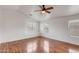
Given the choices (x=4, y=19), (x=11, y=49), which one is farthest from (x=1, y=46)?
(x=4, y=19)

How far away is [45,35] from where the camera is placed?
1.29m

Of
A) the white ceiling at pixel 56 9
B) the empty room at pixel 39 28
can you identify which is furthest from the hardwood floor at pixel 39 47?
the white ceiling at pixel 56 9

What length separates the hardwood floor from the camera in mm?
1217

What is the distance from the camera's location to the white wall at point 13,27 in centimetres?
119

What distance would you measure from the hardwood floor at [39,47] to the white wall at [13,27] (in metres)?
0.08

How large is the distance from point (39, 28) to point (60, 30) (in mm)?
284

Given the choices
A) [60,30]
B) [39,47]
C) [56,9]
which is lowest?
[39,47]

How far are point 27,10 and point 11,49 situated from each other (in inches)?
21.3

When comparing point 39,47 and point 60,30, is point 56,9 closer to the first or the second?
point 60,30

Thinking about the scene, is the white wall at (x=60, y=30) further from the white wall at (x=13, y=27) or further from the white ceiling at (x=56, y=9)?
the white wall at (x=13, y=27)

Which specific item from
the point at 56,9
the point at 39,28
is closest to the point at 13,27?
the point at 39,28

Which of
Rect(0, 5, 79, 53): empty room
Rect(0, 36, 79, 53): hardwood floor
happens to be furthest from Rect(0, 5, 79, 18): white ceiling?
Rect(0, 36, 79, 53): hardwood floor

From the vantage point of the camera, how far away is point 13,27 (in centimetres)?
124
